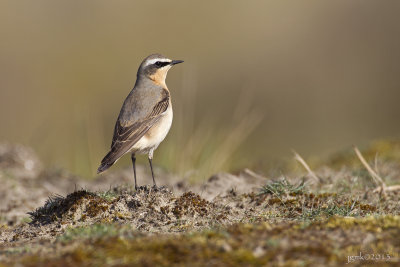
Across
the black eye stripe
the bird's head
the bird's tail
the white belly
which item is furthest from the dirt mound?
the black eye stripe

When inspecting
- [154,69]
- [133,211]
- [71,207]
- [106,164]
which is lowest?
[133,211]

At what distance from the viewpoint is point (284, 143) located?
19125 millimetres

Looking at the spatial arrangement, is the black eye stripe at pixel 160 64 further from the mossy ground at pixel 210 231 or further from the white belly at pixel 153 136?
the mossy ground at pixel 210 231

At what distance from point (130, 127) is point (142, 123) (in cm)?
20

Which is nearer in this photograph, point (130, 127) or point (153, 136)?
point (130, 127)

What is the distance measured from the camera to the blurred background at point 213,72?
782 inches

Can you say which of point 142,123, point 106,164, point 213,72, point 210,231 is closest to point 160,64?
point 142,123

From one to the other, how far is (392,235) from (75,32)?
28.6 m

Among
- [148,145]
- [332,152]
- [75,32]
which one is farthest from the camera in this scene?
[75,32]

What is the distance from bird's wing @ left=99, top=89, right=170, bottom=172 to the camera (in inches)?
297

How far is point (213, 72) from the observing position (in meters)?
27.8

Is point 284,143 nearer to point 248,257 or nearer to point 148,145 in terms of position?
point 148,145

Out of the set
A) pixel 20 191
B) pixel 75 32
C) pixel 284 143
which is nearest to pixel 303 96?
pixel 284 143

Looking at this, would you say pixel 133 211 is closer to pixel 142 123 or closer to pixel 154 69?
pixel 142 123
